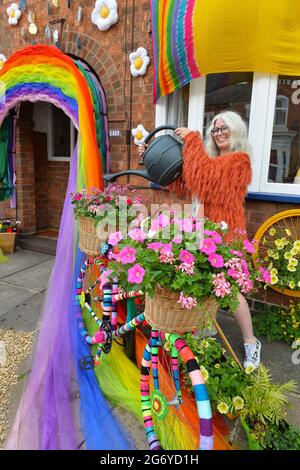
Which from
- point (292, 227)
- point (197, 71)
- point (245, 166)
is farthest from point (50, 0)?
point (292, 227)

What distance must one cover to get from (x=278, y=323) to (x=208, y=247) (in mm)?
1961

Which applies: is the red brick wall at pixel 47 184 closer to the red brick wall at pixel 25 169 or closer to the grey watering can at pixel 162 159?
the red brick wall at pixel 25 169

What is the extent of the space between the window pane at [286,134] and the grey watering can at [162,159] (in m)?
1.34

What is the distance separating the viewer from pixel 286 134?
2900 mm

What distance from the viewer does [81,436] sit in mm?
1705

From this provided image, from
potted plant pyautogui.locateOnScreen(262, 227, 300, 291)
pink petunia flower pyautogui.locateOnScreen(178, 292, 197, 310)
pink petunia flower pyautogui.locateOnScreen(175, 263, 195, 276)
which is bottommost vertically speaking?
potted plant pyautogui.locateOnScreen(262, 227, 300, 291)

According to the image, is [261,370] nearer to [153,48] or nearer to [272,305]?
[272,305]

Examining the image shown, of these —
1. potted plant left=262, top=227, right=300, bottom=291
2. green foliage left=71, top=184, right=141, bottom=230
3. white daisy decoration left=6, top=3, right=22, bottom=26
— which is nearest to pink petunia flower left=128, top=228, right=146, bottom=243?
green foliage left=71, top=184, right=141, bottom=230

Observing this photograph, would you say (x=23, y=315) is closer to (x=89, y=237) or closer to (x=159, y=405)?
(x=89, y=237)

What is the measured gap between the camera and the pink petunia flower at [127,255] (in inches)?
49.6

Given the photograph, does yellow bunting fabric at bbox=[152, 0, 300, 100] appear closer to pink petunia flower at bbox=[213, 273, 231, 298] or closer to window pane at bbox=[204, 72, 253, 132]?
window pane at bbox=[204, 72, 253, 132]

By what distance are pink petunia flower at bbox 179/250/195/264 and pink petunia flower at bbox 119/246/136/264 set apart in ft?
0.62

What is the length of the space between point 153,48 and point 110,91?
2.43 ft

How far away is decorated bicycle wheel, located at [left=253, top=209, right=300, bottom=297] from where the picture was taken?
2.63m
